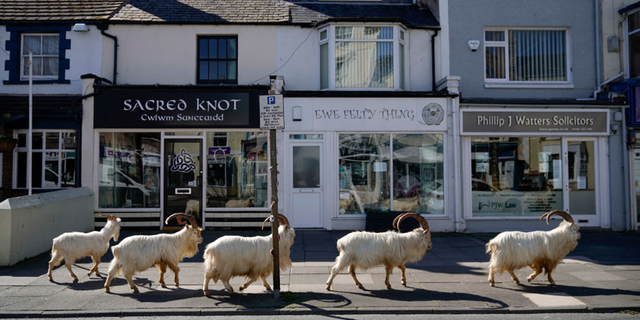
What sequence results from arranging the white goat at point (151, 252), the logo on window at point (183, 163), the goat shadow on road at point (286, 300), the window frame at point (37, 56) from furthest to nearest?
the window frame at point (37, 56)
the logo on window at point (183, 163)
the white goat at point (151, 252)
the goat shadow on road at point (286, 300)

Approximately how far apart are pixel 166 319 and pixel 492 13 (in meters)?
12.4

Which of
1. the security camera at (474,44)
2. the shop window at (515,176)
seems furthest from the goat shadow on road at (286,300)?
the security camera at (474,44)

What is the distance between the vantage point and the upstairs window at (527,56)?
13523 millimetres

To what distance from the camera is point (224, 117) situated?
1218cm

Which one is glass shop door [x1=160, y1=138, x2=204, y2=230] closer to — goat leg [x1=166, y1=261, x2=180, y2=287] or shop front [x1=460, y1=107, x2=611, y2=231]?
goat leg [x1=166, y1=261, x2=180, y2=287]

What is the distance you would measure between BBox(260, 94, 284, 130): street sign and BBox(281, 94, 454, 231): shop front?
5298 mm

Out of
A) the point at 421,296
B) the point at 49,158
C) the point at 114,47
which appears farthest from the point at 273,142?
the point at 49,158

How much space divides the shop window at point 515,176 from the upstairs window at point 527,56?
2.10 m

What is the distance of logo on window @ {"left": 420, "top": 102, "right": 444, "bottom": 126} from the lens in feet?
40.9

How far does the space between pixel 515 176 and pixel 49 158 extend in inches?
530

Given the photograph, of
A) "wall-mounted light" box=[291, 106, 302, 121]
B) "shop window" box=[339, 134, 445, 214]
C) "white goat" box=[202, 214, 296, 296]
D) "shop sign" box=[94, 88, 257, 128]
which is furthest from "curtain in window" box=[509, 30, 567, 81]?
"white goat" box=[202, 214, 296, 296]

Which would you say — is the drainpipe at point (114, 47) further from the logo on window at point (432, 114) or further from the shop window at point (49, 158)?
the logo on window at point (432, 114)

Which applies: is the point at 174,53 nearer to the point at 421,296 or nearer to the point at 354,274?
the point at 354,274

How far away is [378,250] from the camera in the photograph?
7137mm
